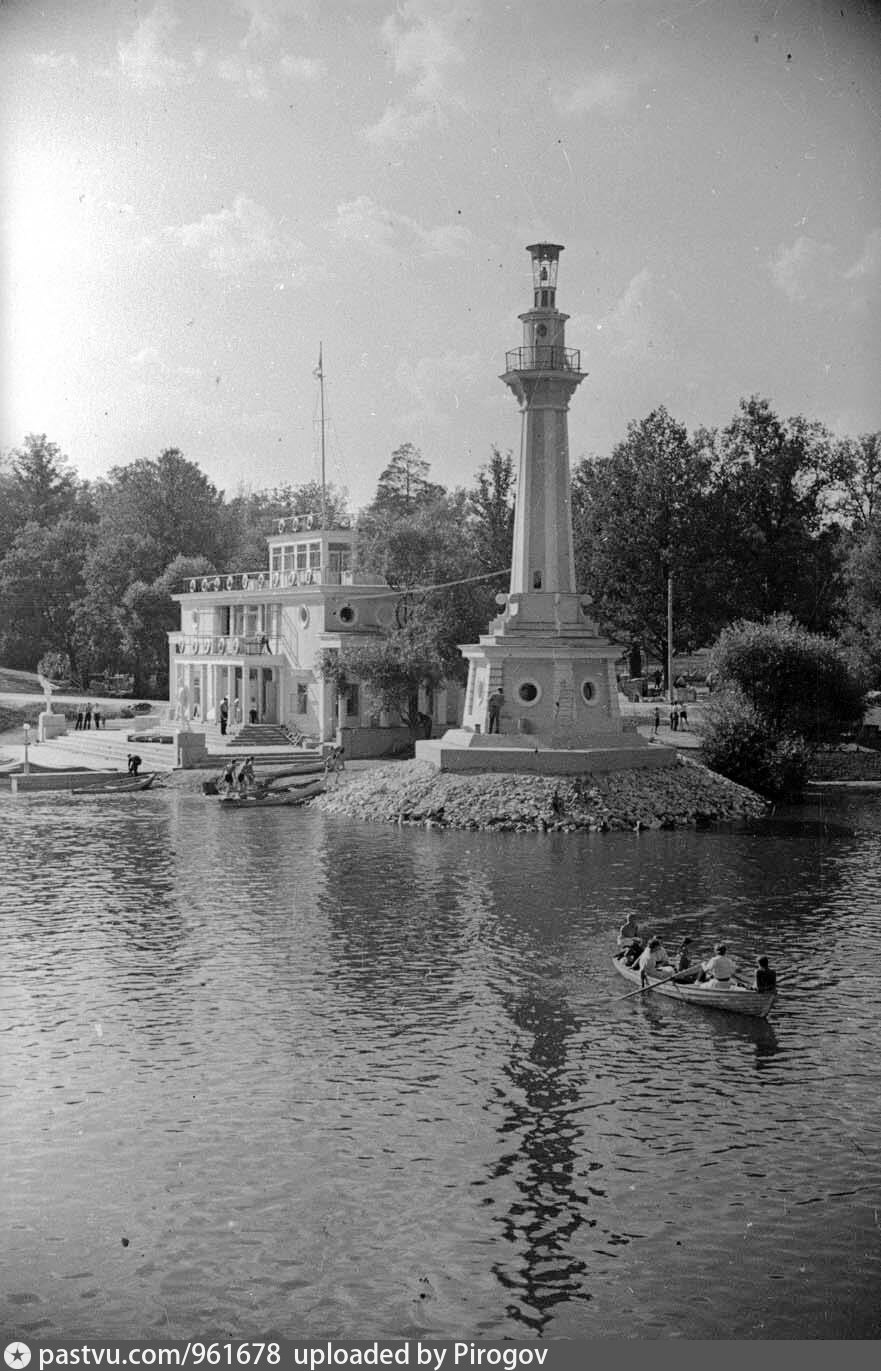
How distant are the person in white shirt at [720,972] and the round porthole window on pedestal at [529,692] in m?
25.1

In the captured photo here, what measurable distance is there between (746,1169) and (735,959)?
9612mm

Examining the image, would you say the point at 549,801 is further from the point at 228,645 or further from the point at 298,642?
the point at 228,645

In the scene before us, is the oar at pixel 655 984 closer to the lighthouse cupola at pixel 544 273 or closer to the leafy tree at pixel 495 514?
the lighthouse cupola at pixel 544 273

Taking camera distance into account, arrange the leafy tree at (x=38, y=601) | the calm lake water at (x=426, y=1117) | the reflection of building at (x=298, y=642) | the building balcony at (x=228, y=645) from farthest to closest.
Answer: the leafy tree at (x=38, y=601) < the building balcony at (x=228, y=645) < the reflection of building at (x=298, y=642) < the calm lake water at (x=426, y=1117)

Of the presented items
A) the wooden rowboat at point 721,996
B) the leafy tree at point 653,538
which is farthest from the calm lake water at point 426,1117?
the leafy tree at point 653,538

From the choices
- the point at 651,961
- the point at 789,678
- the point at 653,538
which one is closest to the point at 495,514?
the point at 653,538

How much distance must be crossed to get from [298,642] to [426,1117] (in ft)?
149

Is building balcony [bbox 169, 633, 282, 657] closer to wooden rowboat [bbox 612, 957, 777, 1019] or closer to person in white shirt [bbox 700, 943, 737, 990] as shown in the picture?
wooden rowboat [bbox 612, 957, 777, 1019]

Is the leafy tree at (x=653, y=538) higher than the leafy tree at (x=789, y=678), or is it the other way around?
the leafy tree at (x=653, y=538)

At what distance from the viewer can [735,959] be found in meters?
27.0

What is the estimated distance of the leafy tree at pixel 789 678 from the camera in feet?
179

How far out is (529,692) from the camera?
49469 mm

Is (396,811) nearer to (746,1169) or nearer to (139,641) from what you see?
(746,1169)

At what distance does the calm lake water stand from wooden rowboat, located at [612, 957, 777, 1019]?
36cm
